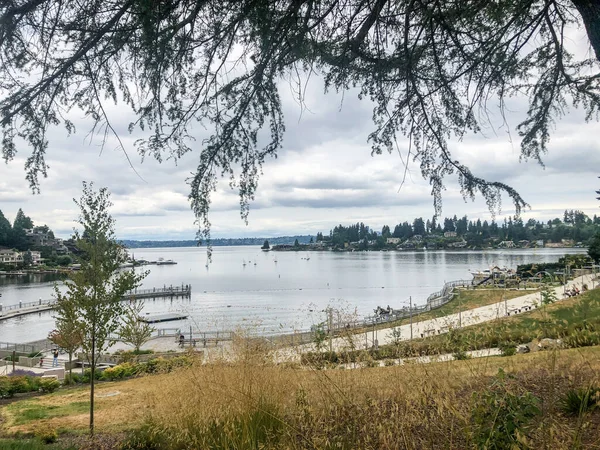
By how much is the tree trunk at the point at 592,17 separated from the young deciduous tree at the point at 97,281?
33.5ft

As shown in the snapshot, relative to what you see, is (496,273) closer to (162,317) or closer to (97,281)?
(97,281)

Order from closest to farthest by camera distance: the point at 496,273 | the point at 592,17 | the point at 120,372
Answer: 1. the point at 592,17
2. the point at 496,273
3. the point at 120,372

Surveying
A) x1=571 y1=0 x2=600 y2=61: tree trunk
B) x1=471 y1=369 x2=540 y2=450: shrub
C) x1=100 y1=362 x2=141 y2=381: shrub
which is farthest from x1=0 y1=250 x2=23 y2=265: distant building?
x1=571 y1=0 x2=600 y2=61: tree trunk

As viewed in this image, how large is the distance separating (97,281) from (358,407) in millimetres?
8505

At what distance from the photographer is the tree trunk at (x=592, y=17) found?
3680 millimetres

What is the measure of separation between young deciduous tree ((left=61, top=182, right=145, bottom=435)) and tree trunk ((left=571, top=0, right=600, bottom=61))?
10198 millimetres

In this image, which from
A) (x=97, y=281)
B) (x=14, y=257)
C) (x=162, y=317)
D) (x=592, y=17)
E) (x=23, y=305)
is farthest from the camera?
(x=14, y=257)

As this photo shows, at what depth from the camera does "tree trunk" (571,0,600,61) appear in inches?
145

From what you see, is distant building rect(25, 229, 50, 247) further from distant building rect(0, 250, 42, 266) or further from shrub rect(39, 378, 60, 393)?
shrub rect(39, 378, 60, 393)

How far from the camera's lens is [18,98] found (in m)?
3.42

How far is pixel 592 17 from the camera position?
376 centimetres

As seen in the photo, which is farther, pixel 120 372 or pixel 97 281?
pixel 120 372

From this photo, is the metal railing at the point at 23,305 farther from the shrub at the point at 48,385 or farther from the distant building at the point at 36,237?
the distant building at the point at 36,237

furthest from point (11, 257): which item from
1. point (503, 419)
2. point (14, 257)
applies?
point (503, 419)
